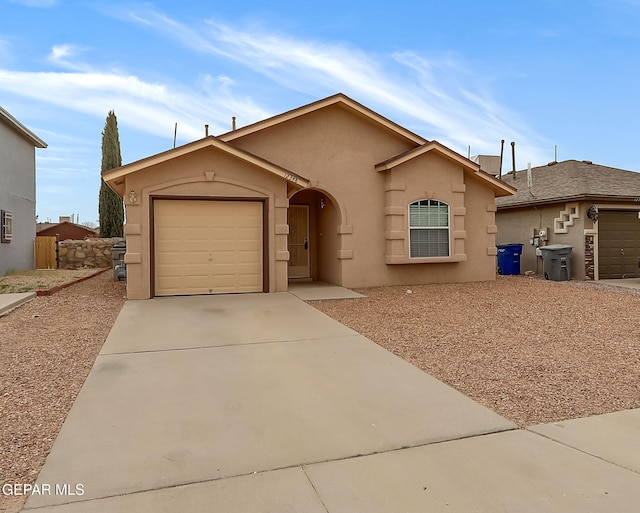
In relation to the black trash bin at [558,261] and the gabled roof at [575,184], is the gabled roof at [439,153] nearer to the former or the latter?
the black trash bin at [558,261]

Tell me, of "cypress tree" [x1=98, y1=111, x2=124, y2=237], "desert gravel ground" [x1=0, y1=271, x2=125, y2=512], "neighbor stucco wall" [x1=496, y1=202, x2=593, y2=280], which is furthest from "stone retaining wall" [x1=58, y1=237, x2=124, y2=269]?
"neighbor stucco wall" [x1=496, y1=202, x2=593, y2=280]

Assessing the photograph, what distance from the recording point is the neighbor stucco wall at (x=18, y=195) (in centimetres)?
1617

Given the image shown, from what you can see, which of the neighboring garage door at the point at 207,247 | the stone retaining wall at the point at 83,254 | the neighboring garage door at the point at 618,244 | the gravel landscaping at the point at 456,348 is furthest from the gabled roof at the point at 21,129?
the neighboring garage door at the point at 618,244

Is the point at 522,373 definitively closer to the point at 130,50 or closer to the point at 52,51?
the point at 130,50

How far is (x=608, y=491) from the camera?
280cm

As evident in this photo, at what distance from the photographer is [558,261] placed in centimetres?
1456

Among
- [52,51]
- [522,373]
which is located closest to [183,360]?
[522,373]

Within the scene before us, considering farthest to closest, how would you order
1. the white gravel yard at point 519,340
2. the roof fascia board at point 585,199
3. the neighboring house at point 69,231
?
the neighboring house at point 69,231 → the roof fascia board at point 585,199 → the white gravel yard at point 519,340

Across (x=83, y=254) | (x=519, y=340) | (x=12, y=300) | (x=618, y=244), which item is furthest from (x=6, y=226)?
(x=618, y=244)

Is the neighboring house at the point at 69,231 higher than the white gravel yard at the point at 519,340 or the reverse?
higher

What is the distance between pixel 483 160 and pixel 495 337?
13593 millimetres

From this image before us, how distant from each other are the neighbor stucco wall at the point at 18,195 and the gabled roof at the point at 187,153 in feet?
27.0

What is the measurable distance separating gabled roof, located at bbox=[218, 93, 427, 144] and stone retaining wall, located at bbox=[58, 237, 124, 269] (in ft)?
37.7

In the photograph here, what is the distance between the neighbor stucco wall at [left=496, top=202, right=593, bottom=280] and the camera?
14734mm
